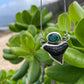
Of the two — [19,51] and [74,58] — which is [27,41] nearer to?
[19,51]

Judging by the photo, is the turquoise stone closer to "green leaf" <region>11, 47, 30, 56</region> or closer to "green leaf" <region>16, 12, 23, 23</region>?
"green leaf" <region>11, 47, 30, 56</region>

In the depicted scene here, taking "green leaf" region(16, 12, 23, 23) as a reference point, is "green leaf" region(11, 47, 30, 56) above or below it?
below

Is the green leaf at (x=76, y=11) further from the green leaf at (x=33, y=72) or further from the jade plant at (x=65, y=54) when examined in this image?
the green leaf at (x=33, y=72)

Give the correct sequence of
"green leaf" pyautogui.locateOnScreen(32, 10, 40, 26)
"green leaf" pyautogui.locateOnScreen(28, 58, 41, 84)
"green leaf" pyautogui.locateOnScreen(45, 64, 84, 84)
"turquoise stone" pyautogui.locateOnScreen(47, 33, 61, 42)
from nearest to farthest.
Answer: "turquoise stone" pyautogui.locateOnScreen(47, 33, 61, 42), "green leaf" pyautogui.locateOnScreen(45, 64, 84, 84), "green leaf" pyautogui.locateOnScreen(28, 58, 41, 84), "green leaf" pyautogui.locateOnScreen(32, 10, 40, 26)

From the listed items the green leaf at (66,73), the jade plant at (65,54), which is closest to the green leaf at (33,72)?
the jade plant at (65,54)

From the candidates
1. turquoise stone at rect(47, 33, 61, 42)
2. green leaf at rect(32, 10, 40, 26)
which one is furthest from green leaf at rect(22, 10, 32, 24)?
turquoise stone at rect(47, 33, 61, 42)

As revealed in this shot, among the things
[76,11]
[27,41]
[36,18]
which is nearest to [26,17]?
[36,18]

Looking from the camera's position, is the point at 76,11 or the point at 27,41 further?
the point at 27,41
